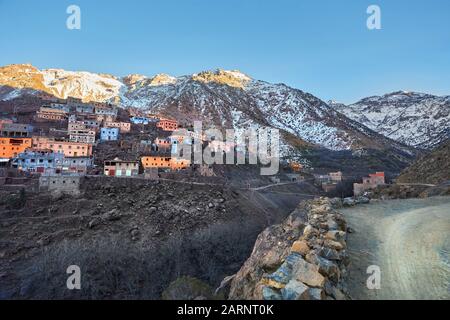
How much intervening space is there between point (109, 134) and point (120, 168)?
27.3 metres

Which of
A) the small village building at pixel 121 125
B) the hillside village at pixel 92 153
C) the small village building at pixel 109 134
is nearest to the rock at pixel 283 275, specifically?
the hillside village at pixel 92 153

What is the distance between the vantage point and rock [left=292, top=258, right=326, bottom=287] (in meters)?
6.58

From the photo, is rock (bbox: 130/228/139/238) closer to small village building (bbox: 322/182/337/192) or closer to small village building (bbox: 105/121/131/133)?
small village building (bbox: 105/121/131/133)

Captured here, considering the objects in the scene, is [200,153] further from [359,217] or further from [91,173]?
[359,217]

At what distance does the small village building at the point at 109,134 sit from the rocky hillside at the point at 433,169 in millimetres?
67572

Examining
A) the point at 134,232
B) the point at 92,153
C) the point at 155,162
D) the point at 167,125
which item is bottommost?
the point at 134,232

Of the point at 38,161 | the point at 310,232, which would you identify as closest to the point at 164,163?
the point at 38,161

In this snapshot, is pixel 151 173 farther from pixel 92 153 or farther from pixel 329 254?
pixel 329 254

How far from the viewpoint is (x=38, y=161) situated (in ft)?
182

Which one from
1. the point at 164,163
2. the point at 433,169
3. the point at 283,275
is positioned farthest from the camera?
the point at 164,163

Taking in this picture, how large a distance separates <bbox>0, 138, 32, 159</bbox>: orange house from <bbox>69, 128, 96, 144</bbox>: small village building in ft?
32.7

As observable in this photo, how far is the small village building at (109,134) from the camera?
7862 cm

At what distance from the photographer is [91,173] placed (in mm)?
54656
